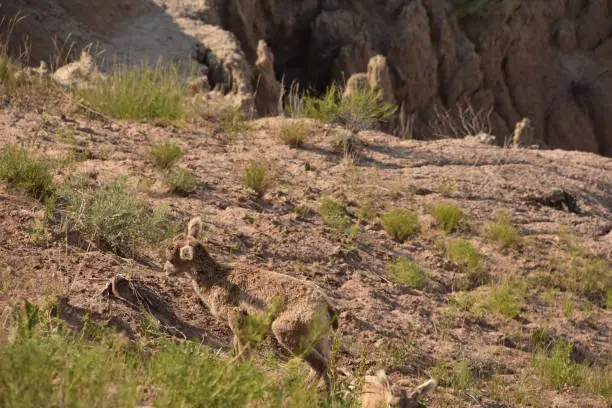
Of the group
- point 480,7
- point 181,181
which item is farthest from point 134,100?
point 480,7

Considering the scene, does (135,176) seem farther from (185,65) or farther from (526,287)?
(185,65)

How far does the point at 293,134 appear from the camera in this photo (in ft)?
34.7

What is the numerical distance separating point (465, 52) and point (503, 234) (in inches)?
652

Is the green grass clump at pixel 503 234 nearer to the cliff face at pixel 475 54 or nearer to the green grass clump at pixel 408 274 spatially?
the green grass clump at pixel 408 274

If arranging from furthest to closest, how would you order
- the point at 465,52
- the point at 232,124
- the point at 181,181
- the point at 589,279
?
the point at 465,52 → the point at 232,124 → the point at 589,279 → the point at 181,181

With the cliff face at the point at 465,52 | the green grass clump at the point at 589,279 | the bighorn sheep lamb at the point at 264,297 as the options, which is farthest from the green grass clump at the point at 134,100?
the cliff face at the point at 465,52

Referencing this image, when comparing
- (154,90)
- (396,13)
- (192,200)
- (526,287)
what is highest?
(396,13)

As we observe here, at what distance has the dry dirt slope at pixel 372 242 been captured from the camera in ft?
19.7

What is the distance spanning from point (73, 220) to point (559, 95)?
2316 cm

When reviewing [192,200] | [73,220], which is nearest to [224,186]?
[192,200]

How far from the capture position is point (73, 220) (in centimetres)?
643

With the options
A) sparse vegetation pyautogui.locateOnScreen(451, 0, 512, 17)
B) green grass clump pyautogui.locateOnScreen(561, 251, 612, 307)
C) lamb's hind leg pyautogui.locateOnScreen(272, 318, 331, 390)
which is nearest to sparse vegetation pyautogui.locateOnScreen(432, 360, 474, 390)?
lamb's hind leg pyautogui.locateOnScreen(272, 318, 331, 390)

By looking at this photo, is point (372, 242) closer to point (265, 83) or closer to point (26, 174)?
point (26, 174)

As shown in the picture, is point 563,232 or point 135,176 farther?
point 563,232
